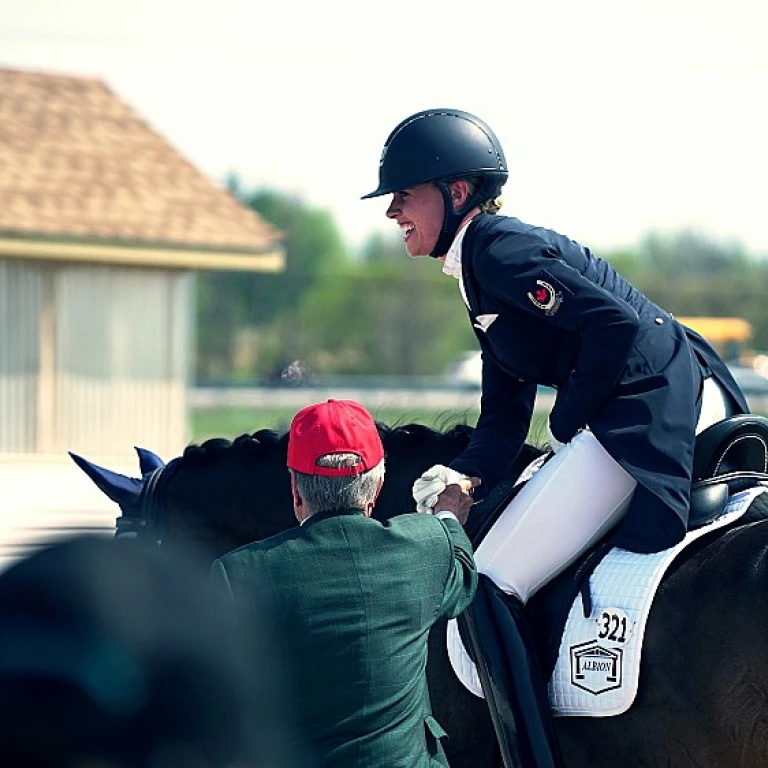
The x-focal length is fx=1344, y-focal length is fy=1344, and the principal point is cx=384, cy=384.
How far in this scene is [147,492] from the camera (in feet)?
13.4

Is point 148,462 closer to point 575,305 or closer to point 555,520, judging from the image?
point 555,520

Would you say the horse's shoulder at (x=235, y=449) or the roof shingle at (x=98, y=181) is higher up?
the horse's shoulder at (x=235, y=449)

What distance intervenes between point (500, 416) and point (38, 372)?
470 inches

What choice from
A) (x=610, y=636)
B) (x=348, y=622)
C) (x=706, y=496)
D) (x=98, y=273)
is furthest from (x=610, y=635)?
(x=98, y=273)

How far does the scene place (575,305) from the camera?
11.1 feet

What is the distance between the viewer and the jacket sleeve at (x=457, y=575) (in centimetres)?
283

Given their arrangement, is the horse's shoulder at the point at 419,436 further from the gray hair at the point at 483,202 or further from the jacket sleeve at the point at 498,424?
the gray hair at the point at 483,202

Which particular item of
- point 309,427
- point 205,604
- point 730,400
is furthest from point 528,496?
point 205,604

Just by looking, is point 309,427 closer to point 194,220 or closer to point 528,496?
point 528,496

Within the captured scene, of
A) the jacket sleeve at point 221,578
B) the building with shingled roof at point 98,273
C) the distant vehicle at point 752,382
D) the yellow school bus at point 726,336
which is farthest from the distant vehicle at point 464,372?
the jacket sleeve at point 221,578

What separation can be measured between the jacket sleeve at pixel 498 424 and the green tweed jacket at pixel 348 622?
109 centimetres

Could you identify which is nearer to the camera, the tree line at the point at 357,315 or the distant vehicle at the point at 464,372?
the distant vehicle at the point at 464,372

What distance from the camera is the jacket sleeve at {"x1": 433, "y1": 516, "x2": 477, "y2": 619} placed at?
9.28 ft

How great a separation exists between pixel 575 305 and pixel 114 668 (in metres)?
2.26
